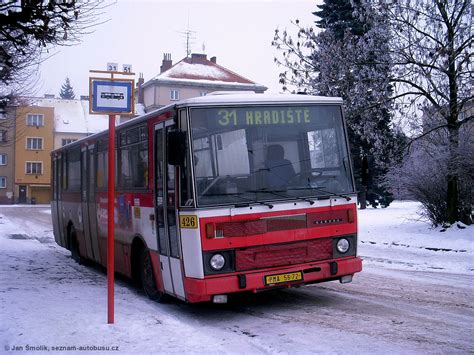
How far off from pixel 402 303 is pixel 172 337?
3.88 meters

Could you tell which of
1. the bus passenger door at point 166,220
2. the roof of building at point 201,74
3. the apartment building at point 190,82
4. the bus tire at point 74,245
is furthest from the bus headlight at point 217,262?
the roof of building at point 201,74

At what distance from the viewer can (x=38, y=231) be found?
93.2 feet

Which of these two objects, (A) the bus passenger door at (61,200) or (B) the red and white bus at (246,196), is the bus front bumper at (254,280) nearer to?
(B) the red and white bus at (246,196)

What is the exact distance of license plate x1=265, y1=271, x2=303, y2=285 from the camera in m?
8.23

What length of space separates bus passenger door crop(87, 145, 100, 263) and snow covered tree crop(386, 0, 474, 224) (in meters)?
10.5

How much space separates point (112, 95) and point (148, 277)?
348cm

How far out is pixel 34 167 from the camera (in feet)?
253

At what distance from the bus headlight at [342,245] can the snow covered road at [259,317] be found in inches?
33.7

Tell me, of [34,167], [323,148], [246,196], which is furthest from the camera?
[34,167]

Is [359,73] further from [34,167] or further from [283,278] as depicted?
[34,167]

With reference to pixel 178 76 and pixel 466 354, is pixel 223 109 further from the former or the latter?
pixel 178 76

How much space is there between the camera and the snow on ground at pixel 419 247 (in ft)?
47.2

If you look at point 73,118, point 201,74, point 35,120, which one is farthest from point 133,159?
point 73,118

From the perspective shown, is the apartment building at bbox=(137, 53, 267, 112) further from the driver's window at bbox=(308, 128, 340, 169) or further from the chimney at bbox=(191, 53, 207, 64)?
the driver's window at bbox=(308, 128, 340, 169)
